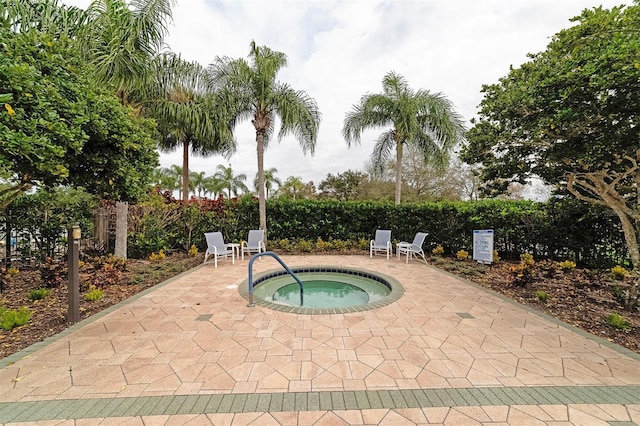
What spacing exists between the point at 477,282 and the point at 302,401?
5255 mm

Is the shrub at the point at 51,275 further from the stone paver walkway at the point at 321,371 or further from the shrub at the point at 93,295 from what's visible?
the stone paver walkway at the point at 321,371

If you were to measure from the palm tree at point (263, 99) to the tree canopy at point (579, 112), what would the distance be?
5.79 m

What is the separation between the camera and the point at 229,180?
1117 inches

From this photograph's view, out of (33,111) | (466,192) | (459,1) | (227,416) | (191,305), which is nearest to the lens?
(227,416)

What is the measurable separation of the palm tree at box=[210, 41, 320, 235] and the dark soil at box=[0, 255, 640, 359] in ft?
15.5

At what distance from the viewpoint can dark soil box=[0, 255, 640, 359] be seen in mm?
3455

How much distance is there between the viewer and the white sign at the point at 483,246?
6977mm

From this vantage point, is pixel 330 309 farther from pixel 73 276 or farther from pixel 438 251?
pixel 438 251

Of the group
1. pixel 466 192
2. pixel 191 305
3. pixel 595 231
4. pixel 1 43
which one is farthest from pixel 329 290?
pixel 466 192

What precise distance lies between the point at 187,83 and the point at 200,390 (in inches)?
352

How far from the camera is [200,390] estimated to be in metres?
2.33

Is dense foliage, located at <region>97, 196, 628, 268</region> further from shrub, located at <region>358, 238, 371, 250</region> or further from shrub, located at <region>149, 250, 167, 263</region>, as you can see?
shrub, located at <region>149, 250, 167, 263</region>

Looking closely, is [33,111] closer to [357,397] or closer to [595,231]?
[357,397]

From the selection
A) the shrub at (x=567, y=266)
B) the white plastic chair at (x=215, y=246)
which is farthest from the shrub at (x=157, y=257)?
the shrub at (x=567, y=266)
